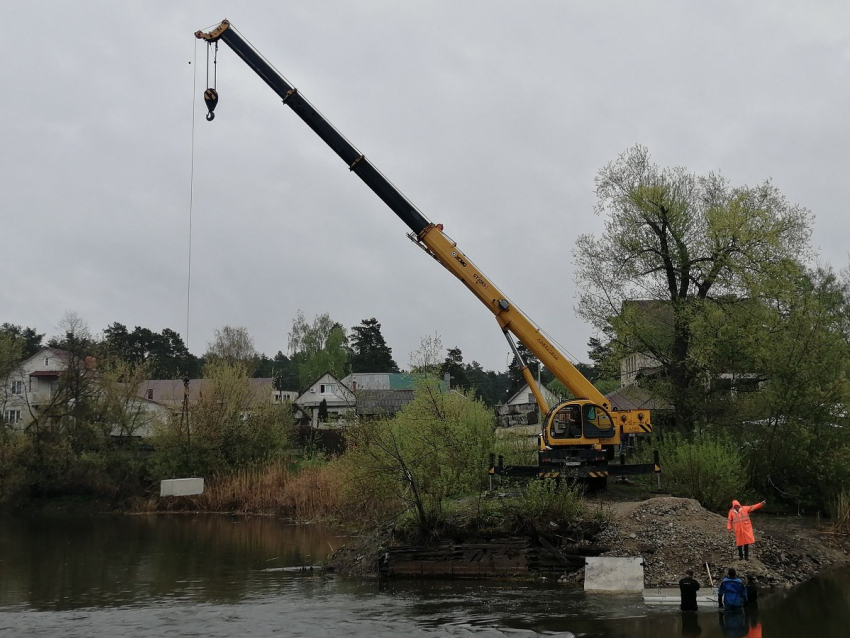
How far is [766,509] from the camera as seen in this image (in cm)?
2705

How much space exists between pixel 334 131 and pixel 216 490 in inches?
950

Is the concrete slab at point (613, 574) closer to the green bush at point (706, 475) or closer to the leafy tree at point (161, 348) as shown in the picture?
the green bush at point (706, 475)

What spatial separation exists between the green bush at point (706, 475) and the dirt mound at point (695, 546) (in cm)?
208

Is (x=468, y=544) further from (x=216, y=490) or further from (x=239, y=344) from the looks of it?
(x=239, y=344)

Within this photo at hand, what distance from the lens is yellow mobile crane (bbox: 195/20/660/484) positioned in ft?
78.4

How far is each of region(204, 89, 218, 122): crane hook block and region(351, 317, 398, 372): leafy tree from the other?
263ft

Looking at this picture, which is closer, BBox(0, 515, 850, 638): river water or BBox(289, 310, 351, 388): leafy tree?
BBox(0, 515, 850, 638): river water

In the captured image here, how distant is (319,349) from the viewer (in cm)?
9575

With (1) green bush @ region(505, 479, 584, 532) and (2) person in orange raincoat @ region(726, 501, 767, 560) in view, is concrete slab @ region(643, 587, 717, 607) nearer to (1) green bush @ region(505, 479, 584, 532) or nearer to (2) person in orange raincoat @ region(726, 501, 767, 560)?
(2) person in orange raincoat @ region(726, 501, 767, 560)

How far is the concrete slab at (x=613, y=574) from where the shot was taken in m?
18.7

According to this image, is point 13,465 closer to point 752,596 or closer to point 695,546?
point 695,546

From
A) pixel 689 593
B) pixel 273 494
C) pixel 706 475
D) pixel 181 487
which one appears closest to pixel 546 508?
pixel 689 593

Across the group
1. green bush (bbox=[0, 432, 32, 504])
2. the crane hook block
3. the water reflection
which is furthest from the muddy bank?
green bush (bbox=[0, 432, 32, 504])

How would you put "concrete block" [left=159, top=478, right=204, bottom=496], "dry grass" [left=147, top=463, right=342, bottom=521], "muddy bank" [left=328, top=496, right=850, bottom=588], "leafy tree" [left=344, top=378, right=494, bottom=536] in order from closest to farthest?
1. "muddy bank" [left=328, top=496, right=850, bottom=588]
2. "concrete block" [left=159, top=478, right=204, bottom=496]
3. "leafy tree" [left=344, top=378, right=494, bottom=536]
4. "dry grass" [left=147, top=463, right=342, bottom=521]
